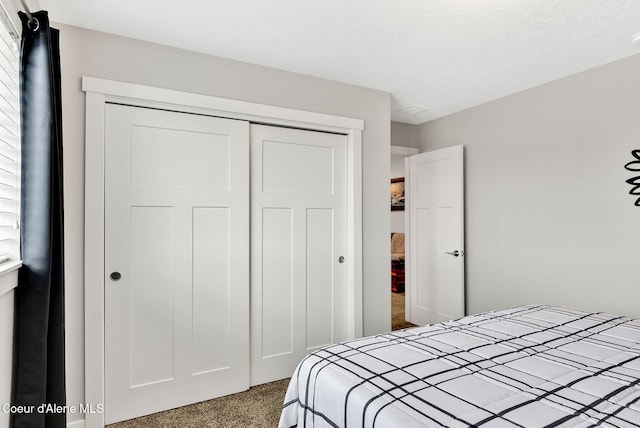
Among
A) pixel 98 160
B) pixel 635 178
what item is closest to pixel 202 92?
pixel 98 160

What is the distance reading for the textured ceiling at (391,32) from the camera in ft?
6.54

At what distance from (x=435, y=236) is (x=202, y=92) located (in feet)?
9.11

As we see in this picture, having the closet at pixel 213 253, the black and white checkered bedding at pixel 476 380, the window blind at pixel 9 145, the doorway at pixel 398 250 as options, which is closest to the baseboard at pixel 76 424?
the closet at pixel 213 253

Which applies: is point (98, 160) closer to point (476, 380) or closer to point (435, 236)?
point (476, 380)

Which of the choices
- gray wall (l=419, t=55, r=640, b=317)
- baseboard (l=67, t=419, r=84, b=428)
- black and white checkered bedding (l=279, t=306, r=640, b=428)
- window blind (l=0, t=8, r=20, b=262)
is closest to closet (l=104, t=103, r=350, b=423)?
baseboard (l=67, t=419, r=84, b=428)

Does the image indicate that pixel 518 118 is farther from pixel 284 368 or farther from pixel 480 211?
pixel 284 368

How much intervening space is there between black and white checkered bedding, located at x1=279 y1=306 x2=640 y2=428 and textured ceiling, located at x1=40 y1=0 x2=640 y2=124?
5.67 feet

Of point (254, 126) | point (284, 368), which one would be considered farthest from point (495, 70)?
point (284, 368)

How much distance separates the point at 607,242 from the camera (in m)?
2.71

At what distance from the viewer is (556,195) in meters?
3.04

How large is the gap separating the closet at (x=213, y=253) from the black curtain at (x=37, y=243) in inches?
29.3

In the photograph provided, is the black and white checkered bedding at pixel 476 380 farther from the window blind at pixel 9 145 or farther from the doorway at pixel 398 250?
the doorway at pixel 398 250

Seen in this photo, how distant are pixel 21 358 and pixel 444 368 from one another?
1.60 metres

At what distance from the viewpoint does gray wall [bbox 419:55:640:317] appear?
2643 millimetres
